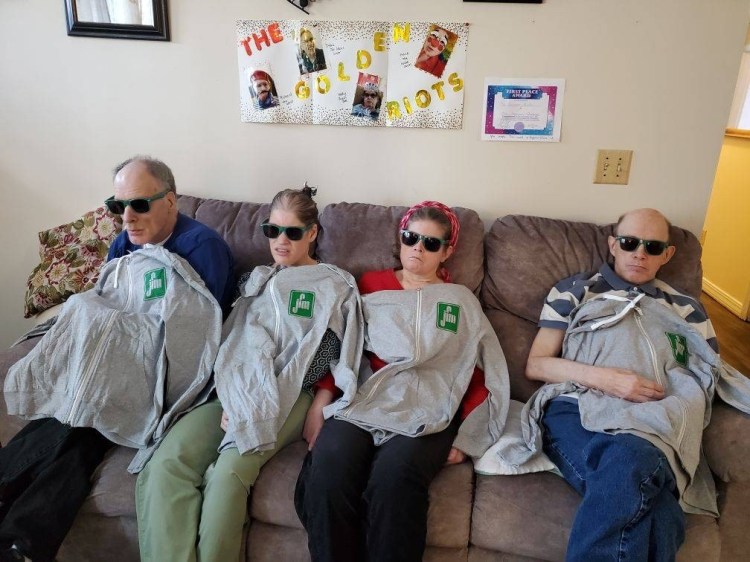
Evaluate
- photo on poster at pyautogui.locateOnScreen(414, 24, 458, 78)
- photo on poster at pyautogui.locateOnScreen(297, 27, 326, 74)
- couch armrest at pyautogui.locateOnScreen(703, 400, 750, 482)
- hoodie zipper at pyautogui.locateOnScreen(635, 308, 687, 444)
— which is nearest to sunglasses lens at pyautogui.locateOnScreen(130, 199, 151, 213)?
photo on poster at pyautogui.locateOnScreen(297, 27, 326, 74)

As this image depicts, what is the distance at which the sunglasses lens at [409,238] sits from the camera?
1693mm

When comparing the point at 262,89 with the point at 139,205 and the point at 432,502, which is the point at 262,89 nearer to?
the point at 139,205

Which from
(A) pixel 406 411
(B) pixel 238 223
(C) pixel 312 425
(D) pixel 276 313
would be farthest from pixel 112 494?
(B) pixel 238 223

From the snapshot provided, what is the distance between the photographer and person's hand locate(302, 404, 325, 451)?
5.01ft

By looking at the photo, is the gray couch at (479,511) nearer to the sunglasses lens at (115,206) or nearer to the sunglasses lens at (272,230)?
the sunglasses lens at (115,206)

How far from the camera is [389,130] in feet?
6.92

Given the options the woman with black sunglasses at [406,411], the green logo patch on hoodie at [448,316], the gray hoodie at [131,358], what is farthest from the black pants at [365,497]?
the gray hoodie at [131,358]

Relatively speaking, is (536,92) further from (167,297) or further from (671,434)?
(167,297)

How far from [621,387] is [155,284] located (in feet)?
4.66

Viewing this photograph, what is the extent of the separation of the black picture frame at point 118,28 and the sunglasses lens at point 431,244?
1.38 meters

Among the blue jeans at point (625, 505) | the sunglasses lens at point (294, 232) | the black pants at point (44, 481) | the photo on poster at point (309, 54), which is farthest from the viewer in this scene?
the photo on poster at point (309, 54)

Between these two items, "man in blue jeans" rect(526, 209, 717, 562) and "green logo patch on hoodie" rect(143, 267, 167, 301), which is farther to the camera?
"green logo patch on hoodie" rect(143, 267, 167, 301)

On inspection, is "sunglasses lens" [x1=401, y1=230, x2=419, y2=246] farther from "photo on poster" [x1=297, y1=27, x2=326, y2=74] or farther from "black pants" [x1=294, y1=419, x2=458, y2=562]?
"photo on poster" [x1=297, y1=27, x2=326, y2=74]

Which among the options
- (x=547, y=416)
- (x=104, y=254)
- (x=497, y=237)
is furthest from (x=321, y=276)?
(x=104, y=254)
